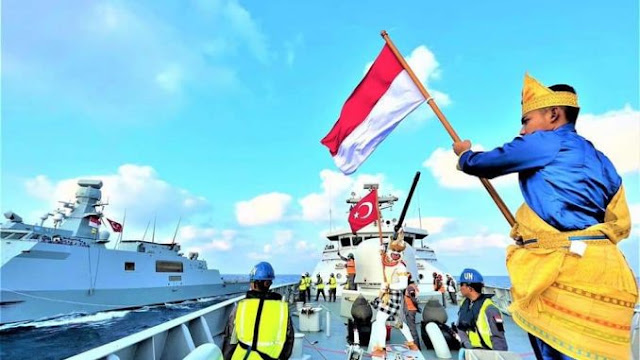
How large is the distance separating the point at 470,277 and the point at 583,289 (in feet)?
8.51

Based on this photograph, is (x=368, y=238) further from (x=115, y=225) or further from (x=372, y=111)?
(x=115, y=225)

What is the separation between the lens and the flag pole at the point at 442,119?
2.19 meters

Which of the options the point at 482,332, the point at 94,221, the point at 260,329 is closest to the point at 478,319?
the point at 482,332

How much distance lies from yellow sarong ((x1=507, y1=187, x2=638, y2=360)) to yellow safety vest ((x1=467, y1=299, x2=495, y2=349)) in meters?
2.20

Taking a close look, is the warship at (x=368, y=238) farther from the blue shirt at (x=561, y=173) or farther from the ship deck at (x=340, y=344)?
the blue shirt at (x=561, y=173)

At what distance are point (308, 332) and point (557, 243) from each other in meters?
7.59

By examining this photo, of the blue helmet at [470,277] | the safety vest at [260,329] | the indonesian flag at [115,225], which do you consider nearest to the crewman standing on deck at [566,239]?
the safety vest at [260,329]

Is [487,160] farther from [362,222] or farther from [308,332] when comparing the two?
[362,222]

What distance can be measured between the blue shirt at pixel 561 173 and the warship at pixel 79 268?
27317 millimetres

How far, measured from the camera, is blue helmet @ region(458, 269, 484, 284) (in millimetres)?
3885

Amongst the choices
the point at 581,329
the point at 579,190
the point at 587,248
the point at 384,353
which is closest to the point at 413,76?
the point at 579,190

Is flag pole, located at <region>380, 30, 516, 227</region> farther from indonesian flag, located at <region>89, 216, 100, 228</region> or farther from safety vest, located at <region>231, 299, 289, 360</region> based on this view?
indonesian flag, located at <region>89, 216, 100, 228</region>

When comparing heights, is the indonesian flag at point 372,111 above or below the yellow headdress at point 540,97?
above

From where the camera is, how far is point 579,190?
5.32 feet
